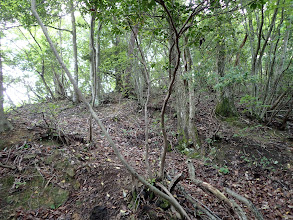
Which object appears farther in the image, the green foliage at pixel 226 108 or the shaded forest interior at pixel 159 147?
the green foliage at pixel 226 108

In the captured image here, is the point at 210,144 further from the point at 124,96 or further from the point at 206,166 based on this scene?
the point at 124,96

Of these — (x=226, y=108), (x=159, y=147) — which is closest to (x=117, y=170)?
(x=159, y=147)

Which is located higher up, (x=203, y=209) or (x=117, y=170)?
(x=117, y=170)

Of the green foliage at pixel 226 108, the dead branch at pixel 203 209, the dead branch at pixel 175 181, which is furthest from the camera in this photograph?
the green foliage at pixel 226 108

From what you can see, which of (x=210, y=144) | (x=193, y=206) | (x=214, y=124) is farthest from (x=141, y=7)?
(x=214, y=124)

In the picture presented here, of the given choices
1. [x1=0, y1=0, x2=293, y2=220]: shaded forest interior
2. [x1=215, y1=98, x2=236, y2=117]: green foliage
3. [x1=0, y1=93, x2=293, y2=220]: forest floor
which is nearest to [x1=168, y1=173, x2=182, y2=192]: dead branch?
[x1=0, y1=0, x2=293, y2=220]: shaded forest interior

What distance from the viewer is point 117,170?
3742mm

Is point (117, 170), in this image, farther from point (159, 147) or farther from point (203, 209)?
point (159, 147)

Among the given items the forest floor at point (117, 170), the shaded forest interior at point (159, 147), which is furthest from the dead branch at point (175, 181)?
the forest floor at point (117, 170)

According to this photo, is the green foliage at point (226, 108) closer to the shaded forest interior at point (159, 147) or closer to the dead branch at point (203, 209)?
the shaded forest interior at point (159, 147)

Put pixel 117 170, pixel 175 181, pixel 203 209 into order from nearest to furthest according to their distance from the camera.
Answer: pixel 203 209, pixel 175 181, pixel 117 170

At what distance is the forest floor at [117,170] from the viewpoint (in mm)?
2830

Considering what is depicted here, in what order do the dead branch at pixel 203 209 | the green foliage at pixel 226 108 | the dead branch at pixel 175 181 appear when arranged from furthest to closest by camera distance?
1. the green foliage at pixel 226 108
2. the dead branch at pixel 175 181
3. the dead branch at pixel 203 209

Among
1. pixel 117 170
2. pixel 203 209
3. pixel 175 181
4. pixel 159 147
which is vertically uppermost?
pixel 175 181
